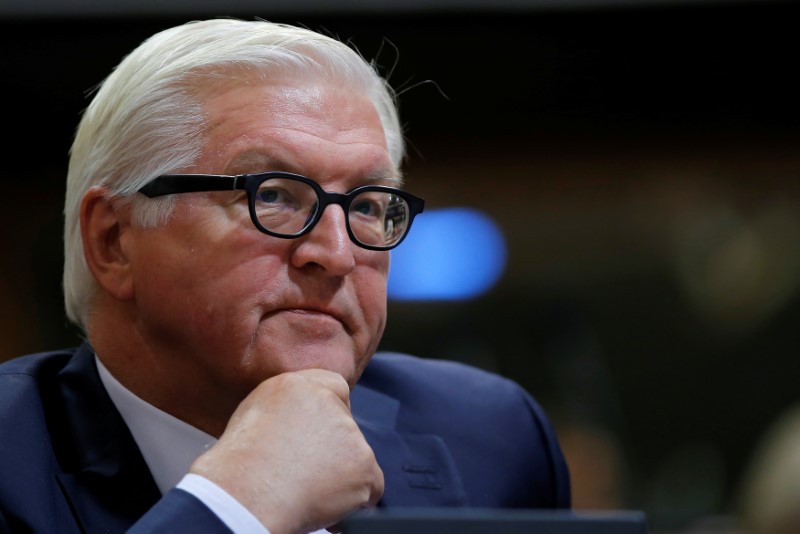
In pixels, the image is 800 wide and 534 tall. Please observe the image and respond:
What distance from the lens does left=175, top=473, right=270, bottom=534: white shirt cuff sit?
122 cm

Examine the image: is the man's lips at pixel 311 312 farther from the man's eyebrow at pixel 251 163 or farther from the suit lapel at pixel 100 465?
the suit lapel at pixel 100 465

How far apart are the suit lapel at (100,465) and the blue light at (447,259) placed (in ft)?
9.71

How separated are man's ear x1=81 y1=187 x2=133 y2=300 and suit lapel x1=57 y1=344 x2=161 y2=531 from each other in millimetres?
173

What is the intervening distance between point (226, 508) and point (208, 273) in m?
0.43

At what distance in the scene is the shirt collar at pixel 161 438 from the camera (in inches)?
65.6

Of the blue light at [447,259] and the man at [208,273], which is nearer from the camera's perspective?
the man at [208,273]

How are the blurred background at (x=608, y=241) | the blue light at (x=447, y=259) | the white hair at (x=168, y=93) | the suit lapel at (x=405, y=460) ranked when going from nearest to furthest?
the white hair at (x=168, y=93) < the suit lapel at (x=405, y=460) < the blurred background at (x=608, y=241) < the blue light at (x=447, y=259)

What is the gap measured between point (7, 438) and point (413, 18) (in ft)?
Answer: 9.57

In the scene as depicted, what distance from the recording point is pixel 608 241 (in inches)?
184

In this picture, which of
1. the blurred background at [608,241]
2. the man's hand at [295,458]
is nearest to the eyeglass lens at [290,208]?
the man's hand at [295,458]

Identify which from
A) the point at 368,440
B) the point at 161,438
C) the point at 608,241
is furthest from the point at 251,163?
the point at 608,241

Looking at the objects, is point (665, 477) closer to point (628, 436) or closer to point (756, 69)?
point (628, 436)

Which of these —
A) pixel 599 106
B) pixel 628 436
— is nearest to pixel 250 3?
pixel 599 106

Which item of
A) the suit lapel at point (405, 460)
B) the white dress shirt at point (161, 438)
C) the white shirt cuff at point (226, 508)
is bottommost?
the suit lapel at point (405, 460)
